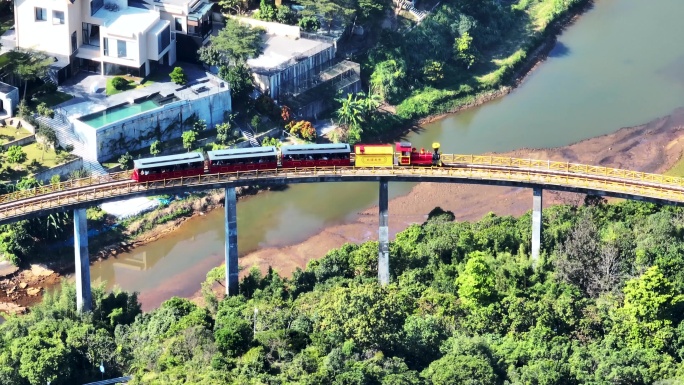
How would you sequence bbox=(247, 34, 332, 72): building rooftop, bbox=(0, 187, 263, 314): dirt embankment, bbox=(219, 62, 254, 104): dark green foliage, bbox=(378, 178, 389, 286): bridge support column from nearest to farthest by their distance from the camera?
bbox=(378, 178, 389, 286): bridge support column → bbox=(0, 187, 263, 314): dirt embankment → bbox=(219, 62, 254, 104): dark green foliage → bbox=(247, 34, 332, 72): building rooftop

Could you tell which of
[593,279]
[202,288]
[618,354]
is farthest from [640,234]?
[202,288]

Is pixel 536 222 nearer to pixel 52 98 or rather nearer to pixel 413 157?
pixel 413 157

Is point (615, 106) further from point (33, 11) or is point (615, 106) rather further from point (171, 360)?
point (171, 360)

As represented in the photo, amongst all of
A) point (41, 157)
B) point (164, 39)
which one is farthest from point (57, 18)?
point (41, 157)

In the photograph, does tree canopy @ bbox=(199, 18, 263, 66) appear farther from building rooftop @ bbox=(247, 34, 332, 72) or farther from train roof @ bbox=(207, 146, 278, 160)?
train roof @ bbox=(207, 146, 278, 160)

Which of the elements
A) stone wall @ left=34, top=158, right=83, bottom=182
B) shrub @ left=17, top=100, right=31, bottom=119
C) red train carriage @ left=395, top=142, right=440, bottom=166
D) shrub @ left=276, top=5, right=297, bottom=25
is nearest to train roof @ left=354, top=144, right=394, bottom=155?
red train carriage @ left=395, top=142, right=440, bottom=166
